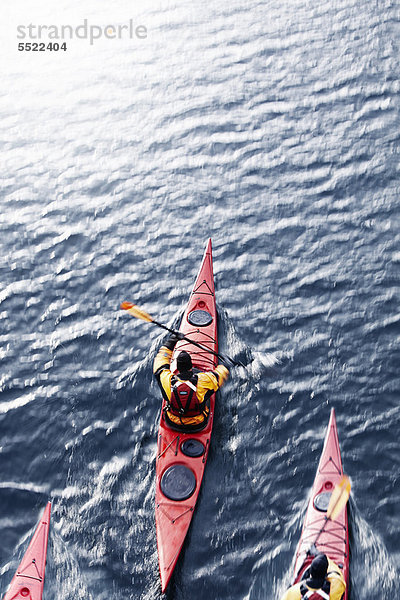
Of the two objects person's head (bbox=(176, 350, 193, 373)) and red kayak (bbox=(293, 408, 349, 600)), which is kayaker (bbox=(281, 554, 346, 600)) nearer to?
red kayak (bbox=(293, 408, 349, 600))

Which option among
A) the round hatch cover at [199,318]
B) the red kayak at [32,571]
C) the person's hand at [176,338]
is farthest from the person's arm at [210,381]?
the red kayak at [32,571]

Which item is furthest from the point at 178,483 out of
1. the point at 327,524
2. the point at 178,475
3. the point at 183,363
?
the point at 327,524

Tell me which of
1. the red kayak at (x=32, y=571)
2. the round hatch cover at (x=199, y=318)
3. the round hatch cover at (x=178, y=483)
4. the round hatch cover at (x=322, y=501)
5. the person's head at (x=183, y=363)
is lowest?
the red kayak at (x=32, y=571)

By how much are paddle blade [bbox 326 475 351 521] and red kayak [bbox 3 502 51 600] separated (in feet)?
12.3

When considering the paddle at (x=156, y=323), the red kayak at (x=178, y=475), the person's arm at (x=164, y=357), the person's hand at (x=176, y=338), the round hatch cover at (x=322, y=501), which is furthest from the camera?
the person's hand at (x=176, y=338)

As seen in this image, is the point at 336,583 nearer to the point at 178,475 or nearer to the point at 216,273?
the point at 178,475

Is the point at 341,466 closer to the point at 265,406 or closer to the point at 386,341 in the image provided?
the point at 265,406

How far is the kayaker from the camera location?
23.3 ft

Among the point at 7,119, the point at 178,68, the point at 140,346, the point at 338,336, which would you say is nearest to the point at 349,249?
the point at 338,336

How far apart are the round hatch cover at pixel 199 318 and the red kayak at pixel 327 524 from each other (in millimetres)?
3041

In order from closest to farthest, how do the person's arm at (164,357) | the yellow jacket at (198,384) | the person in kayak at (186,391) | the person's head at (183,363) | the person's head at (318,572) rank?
1. the person's head at (318,572)
2. the person's head at (183,363)
3. the person in kayak at (186,391)
4. the yellow jacket at (198,384)
5. the person's arm at (164,357)

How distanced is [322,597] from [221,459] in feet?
9.35

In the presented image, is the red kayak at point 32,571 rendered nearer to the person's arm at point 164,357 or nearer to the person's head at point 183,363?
the person's arm at point 164,357

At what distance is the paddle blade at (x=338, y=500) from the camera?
8023 mm
